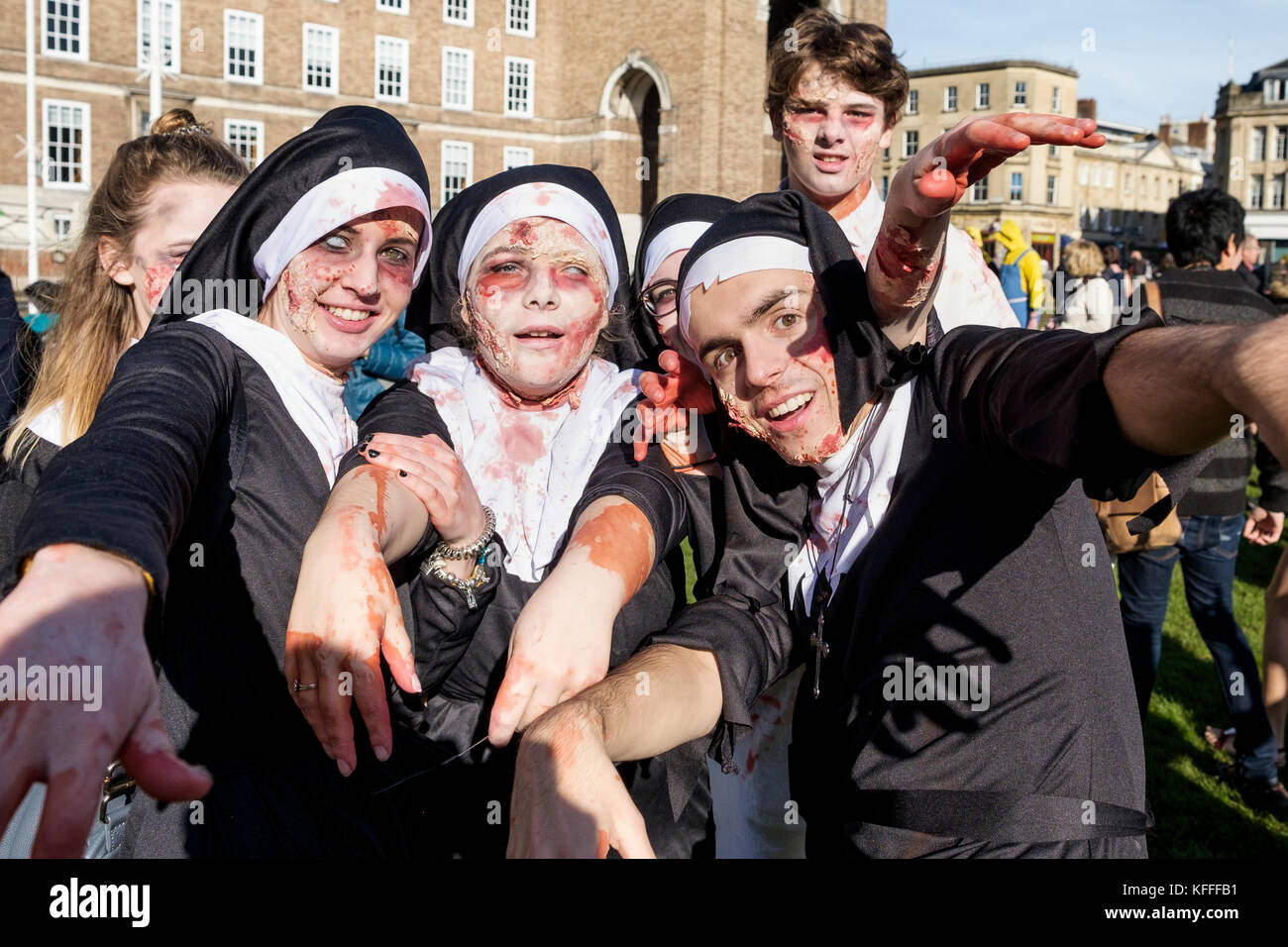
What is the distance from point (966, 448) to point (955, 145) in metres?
0.73

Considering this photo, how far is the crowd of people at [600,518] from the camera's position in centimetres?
183

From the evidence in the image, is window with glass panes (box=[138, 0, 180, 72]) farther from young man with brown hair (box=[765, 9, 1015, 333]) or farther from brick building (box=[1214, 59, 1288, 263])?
brick building (box=[1214, 59, 1288, 263])

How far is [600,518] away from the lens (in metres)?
2.37

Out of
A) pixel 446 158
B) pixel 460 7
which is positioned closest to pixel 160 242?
pixel 446 158

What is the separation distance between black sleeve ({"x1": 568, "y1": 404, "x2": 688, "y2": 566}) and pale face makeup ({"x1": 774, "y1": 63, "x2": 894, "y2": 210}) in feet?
5.93

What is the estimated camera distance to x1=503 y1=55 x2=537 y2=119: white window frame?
121ft

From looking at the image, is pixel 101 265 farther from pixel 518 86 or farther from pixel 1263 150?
pixel 1263 150

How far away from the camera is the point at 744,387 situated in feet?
8.04

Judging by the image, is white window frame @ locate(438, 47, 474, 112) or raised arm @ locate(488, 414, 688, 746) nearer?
raised arm @ locate(488, 414, 688, 746)

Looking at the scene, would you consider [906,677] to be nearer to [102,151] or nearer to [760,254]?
[760,254]

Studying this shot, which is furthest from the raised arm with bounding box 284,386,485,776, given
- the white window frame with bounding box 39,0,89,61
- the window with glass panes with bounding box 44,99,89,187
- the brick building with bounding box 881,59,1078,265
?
the brick building with bounding box 881,59,1078,265

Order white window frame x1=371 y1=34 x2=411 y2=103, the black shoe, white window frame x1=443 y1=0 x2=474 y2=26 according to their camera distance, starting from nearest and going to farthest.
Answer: the black shoe, white window frame x1=371 y1=34 x2=411 y2=103, white window frame x1=443 y1=0 x2=474 y2=26

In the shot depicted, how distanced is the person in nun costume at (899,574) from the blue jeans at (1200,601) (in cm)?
345
